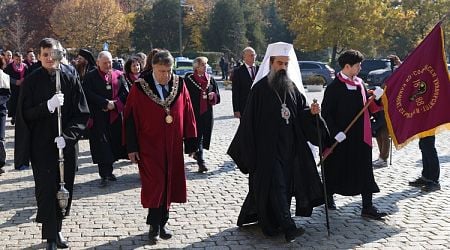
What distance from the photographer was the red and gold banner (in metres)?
7.30

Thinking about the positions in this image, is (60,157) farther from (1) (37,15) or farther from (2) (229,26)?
(1) (37,15)

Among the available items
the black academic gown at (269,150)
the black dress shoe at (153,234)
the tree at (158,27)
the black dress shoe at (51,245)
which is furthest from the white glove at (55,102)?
the tree at (158,27)

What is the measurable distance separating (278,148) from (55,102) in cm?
222

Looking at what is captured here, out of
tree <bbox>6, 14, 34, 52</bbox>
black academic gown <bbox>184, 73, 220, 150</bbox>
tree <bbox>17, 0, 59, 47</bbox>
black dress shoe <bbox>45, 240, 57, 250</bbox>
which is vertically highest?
tree <bbox>17, 0, 59, 47</bbox>

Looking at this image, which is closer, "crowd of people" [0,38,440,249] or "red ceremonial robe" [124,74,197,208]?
"crowd of people" [0,38,440,249]

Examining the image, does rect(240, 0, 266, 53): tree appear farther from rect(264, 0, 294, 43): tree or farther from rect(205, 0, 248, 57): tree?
rect(205, 0, 248, 57): tree

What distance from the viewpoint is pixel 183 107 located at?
6.00 meters

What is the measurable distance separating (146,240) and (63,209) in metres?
0.96

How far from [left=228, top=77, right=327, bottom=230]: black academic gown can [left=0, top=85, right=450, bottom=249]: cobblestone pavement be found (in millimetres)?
370

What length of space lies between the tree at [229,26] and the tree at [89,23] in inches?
328

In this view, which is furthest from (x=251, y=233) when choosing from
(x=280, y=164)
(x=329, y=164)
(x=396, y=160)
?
(x=396, y=160)

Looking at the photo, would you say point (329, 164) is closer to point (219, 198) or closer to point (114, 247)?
point (219, 198)

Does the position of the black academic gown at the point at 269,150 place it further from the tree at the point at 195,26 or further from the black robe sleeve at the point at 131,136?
the tree at the point at 195,26

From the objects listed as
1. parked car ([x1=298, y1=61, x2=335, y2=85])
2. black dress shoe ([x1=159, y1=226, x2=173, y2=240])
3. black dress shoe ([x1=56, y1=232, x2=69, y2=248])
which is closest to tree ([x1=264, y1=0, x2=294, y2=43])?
parked car ([x1=298, y1=61, x2=335, y2=85])
